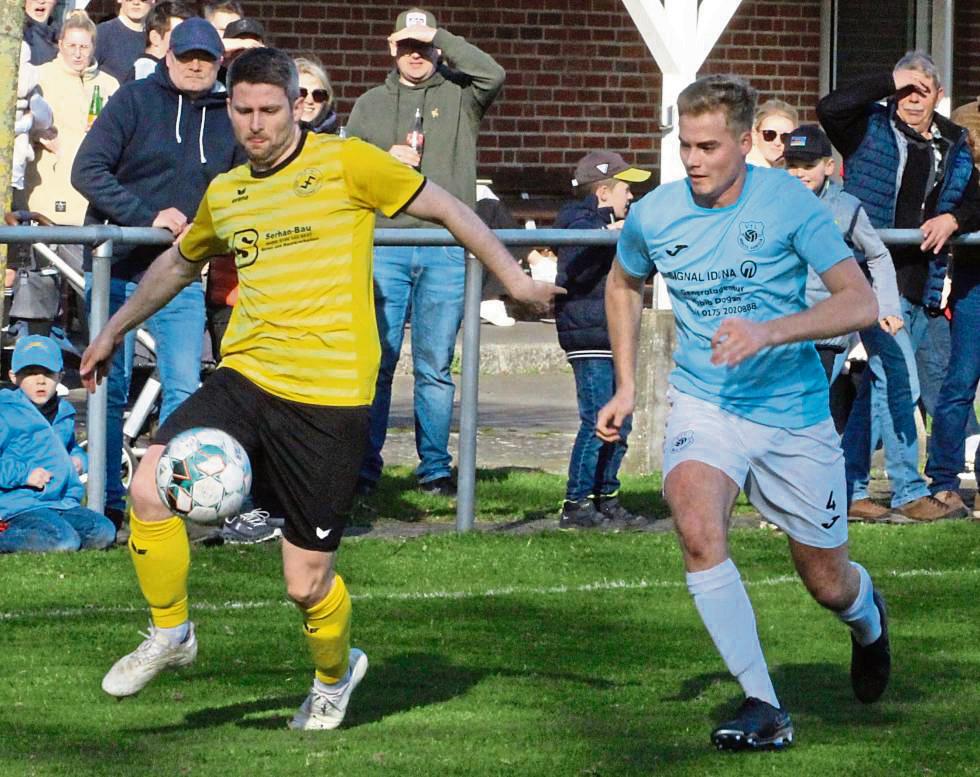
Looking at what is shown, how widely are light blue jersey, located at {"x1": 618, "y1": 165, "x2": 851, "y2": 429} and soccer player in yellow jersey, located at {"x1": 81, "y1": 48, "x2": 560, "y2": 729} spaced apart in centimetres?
55

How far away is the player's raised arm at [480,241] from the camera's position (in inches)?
243

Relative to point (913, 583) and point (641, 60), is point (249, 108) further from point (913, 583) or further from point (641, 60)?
point (641, 60)

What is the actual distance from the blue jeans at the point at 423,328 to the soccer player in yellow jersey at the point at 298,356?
4117 millimetres

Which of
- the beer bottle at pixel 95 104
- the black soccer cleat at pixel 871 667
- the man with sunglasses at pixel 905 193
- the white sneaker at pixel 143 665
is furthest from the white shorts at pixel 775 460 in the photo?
the beer bottle at pixel 95 104

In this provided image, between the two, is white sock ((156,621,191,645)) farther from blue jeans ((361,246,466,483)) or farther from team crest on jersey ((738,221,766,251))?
blue jeans ((361,246,466,483))

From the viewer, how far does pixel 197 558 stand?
9.46 meters

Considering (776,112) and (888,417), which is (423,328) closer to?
(776,112)

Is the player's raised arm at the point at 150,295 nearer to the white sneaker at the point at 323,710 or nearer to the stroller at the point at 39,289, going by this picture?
the white sneaker at the point at 323,710

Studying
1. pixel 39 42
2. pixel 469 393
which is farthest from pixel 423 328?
pixel 39 42

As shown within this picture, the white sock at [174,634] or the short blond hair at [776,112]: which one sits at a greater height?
the short blond hair at [776,112]

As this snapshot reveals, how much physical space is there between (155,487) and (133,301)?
0.84m

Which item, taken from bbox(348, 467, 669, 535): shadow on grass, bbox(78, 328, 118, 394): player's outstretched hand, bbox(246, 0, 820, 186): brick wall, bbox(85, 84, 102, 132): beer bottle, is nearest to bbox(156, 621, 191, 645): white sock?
bbox(78, 328, 118, 394): player's outstretched hand

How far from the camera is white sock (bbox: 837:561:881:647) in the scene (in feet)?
22.0

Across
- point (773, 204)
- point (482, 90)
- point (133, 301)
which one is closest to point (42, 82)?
point (482, 90)
